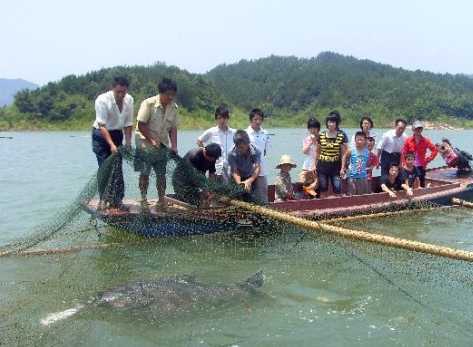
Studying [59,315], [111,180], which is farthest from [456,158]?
[59,315]

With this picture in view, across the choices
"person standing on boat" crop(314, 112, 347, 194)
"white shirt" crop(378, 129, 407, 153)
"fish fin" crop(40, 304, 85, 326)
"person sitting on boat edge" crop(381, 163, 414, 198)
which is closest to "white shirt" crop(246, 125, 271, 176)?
"person standing on boat" crop(314, 112, 347, 194)

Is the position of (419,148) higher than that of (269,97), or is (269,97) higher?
(269,97)

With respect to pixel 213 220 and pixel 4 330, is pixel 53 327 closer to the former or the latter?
pixel 4 330

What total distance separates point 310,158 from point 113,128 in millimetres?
4073

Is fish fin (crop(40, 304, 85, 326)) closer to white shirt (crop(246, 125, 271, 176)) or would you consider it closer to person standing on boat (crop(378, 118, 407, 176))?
white shirt (crop(246, 125, 271, 176))

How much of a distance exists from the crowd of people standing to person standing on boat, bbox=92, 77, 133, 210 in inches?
0.6

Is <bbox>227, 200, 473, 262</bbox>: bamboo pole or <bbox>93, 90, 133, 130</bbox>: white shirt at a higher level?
<bbox>93, 90, 133, 130</bbox>: white shirt

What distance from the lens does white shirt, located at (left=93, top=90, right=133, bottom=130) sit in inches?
334

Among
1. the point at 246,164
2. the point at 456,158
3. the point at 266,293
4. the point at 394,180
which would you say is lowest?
the point at 266,293

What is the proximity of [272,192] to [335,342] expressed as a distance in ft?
18.3

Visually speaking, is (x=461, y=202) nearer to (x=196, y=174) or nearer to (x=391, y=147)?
(x=391, y=147)

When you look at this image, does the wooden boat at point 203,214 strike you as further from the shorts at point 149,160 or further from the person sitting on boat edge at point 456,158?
the person sitting on boat edge at point 456,158

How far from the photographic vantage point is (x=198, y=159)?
354 inches

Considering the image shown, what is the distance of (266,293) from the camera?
22.9 ft
